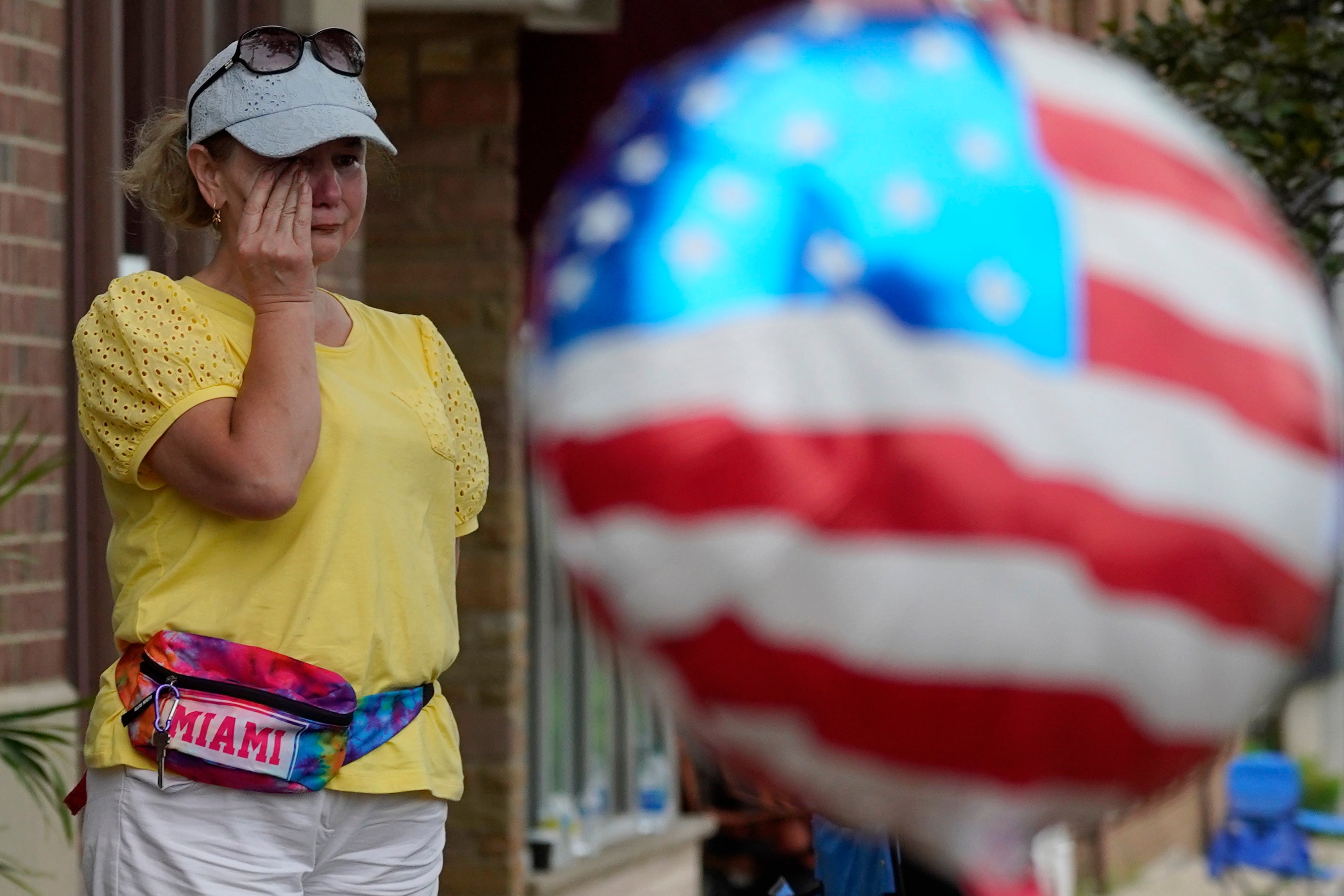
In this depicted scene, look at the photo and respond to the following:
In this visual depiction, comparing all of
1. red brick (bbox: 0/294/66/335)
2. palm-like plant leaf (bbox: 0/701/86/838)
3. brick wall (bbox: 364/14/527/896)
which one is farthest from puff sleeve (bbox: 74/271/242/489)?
brick wall (bbox: 364/14/527/896)

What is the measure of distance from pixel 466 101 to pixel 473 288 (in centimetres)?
56

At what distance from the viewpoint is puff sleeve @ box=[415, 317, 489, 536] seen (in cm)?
263

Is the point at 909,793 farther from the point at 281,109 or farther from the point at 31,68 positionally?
the point at 31,68

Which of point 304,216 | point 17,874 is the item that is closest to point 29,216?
point 17,874

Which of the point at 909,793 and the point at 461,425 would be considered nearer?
the point at 909,793

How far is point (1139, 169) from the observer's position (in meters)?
1.08

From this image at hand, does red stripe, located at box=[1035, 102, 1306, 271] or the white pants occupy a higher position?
red stripe, located at box=[1035, 102, 1306, 271]

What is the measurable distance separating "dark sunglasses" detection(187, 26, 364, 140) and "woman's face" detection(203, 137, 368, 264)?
3.9 inches

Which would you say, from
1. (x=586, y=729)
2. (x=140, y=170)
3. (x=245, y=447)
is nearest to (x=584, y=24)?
(x=586, y=729)

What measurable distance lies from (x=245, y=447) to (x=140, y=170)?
23.7 inches

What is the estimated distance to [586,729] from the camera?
6621mm

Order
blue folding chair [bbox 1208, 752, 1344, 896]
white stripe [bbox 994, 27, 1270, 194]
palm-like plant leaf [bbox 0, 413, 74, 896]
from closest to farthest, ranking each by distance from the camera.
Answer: white stripe [bbox 994, 27, 1270, 194], palm-like plant leaf [bbox 0, 413, 74, 896], blue folding chair [bbox 1208, 752, 1344, 896]

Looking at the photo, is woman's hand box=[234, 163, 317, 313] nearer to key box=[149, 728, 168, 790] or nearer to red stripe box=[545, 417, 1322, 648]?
key box=[149, 728, 168, 790]

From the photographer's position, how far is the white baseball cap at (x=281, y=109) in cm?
238
